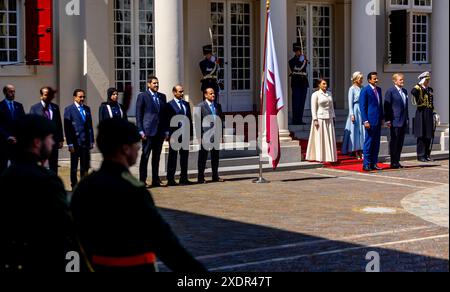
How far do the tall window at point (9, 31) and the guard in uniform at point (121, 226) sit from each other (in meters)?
13.9

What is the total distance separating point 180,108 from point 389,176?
4508 millimetres

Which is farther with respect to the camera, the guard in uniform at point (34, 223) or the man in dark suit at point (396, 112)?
the man in dark suit at point (396, 112)

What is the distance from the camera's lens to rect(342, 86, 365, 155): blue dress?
1845 centimetres

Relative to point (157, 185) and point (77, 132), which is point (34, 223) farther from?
point (157, 185)

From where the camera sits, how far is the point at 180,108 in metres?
15.5

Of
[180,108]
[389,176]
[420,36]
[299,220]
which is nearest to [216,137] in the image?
[180,108]

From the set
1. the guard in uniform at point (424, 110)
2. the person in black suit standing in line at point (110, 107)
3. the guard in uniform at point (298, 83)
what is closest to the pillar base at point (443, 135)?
the guard in uniform at point (424, 110)

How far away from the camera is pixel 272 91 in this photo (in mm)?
16500

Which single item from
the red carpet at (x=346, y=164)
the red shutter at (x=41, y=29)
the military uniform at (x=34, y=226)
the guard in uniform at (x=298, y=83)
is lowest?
the red carpet at (x=346, y=164)

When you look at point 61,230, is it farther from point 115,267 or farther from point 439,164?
point 439,164

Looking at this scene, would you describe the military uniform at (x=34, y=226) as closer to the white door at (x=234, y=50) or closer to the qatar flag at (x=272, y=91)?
the qatar flag at (x=272, y=91)

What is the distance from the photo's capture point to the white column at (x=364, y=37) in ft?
67.2

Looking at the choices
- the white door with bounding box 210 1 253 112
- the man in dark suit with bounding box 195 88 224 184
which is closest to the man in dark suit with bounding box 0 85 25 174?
the man in dark suit with bounding box 195 88 224 184

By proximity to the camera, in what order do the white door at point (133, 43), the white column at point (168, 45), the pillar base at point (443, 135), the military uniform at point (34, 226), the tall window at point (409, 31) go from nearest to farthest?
the military uniform at point (34, 226) → the white column at point (168, 45) → the white door at point (133, 43) → the pillar base at point (443, 135) → the tall window at point (409, 31)
